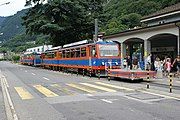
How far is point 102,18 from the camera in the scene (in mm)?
61969

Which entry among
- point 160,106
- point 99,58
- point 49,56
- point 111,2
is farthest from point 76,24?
point 160,106

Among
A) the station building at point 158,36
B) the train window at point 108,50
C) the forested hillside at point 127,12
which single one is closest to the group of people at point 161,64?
the station building at point 158,36

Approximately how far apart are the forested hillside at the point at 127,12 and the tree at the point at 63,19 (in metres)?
13.4

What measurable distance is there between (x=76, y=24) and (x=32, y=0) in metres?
8.19

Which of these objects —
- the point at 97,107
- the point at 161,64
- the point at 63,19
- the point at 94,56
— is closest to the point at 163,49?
the point at 161,64

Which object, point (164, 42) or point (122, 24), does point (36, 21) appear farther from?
point (122, 24)

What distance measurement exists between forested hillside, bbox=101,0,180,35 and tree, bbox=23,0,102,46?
1338 centimetres

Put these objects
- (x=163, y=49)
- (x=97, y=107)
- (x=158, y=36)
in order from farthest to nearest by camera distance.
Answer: (x=163, y=49)
(x=158, y=36)
(x=97, y=107)

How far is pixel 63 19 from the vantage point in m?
57.8

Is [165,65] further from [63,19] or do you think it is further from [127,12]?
[127,12]

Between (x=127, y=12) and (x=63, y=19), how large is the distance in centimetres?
3453

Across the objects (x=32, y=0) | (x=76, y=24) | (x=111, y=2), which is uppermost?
(x=111, y=2)

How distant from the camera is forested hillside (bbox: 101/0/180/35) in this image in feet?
254

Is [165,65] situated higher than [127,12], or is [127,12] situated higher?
[127,12]
